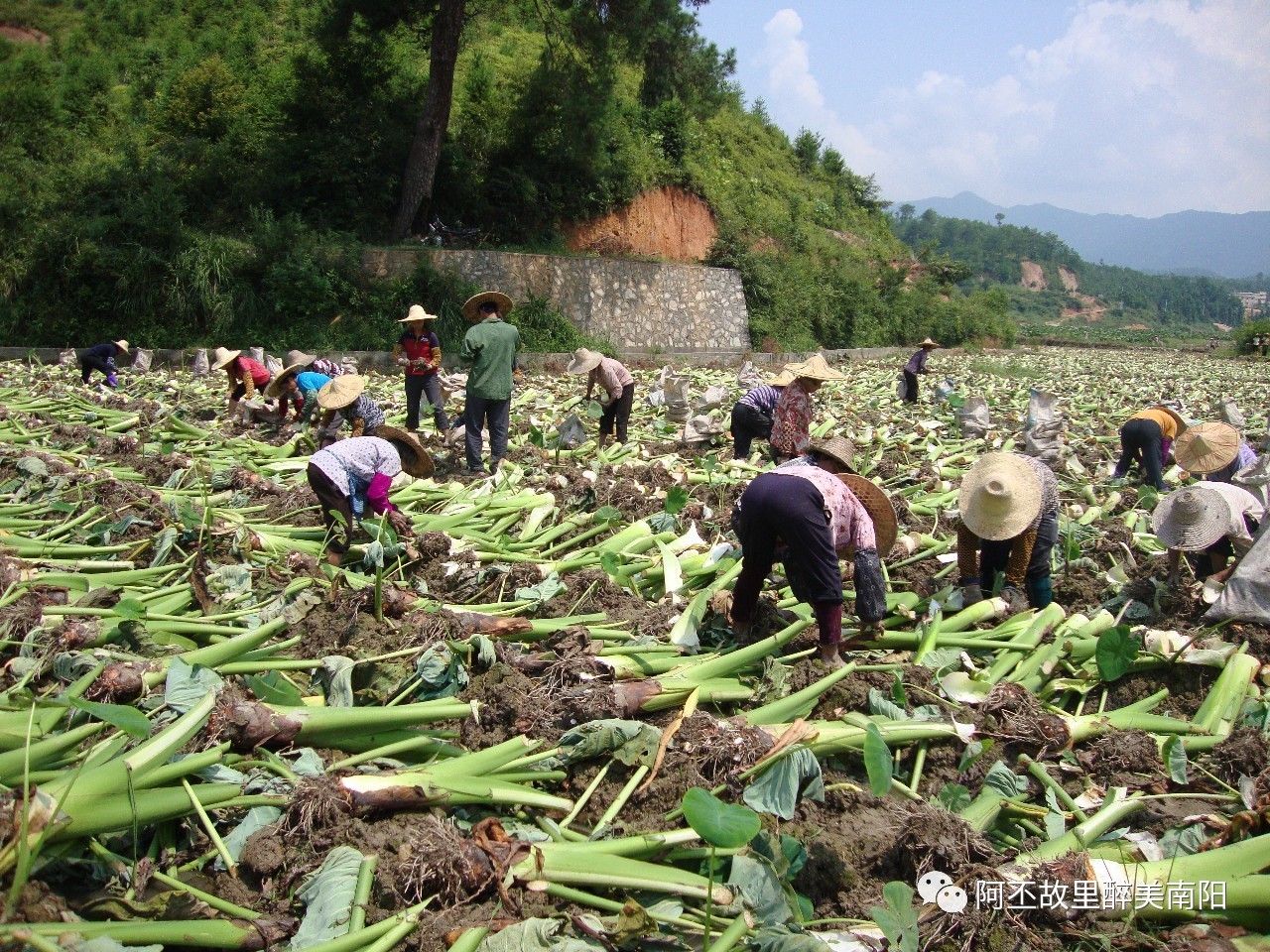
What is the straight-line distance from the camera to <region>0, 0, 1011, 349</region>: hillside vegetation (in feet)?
51.5

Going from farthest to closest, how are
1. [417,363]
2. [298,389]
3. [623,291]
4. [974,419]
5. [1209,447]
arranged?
1. [623,291]
2. [974,419]
3. [417,363]
4. [298,389]
5. [1209,447]

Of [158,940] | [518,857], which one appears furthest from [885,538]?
[158,940]

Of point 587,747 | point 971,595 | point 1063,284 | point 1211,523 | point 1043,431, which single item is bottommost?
point 587,747

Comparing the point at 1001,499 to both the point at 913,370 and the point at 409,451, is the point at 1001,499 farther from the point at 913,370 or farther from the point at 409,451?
the point at 913,370

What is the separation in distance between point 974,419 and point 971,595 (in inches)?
215

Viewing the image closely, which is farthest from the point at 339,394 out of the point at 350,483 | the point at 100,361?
the point at 100,361

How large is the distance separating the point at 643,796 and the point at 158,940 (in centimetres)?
143

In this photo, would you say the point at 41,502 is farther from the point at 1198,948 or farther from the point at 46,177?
the point at 46,177

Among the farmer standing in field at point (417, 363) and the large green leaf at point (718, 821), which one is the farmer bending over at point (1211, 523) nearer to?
the large green leaf at point (718, 821)

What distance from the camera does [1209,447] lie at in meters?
5.32

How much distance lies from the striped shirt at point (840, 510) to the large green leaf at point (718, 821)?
179 centimetres

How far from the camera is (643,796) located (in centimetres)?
287

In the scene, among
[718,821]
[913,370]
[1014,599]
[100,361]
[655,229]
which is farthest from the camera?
[655,229]

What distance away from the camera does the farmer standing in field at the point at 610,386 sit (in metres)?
8.49
